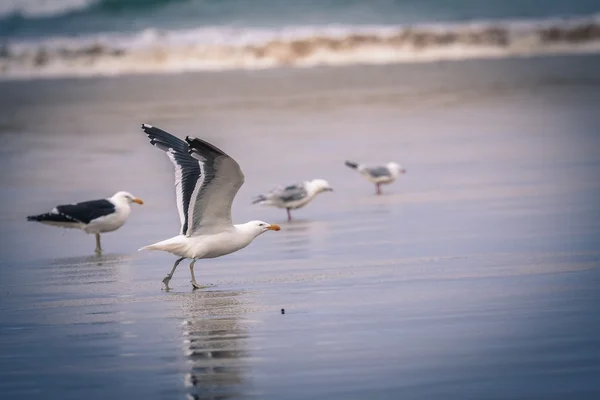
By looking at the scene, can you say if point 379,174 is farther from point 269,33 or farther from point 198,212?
point 269,33

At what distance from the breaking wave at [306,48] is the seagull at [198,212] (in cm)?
3287

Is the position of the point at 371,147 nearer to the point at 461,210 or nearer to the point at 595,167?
the point at 595,167

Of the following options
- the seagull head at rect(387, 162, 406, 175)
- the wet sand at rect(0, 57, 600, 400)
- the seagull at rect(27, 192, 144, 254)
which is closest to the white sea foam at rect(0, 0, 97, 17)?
the wet sand at rect(0, 57, 600, 400)

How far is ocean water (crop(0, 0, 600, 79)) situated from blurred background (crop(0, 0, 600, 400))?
6014mm

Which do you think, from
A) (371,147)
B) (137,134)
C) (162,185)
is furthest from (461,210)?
(137,134)

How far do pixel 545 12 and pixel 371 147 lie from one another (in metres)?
36.2

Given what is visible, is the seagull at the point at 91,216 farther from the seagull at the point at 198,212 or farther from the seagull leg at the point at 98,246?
the seagull at the point at 198,212

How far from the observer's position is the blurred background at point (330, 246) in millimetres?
8383

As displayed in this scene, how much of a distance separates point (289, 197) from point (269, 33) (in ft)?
129

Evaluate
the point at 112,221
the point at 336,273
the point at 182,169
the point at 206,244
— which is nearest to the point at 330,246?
the point at 336,273

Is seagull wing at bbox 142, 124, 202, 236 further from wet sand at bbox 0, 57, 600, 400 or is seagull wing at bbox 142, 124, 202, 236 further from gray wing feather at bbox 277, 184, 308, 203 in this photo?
gray wing feather at bbox 277, 184, 308, 203


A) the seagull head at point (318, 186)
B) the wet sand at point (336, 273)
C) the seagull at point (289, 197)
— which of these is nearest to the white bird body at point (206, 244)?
the wet sand at point (336, 273)

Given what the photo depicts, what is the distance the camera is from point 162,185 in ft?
62.6

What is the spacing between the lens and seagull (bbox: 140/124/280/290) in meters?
11.5
